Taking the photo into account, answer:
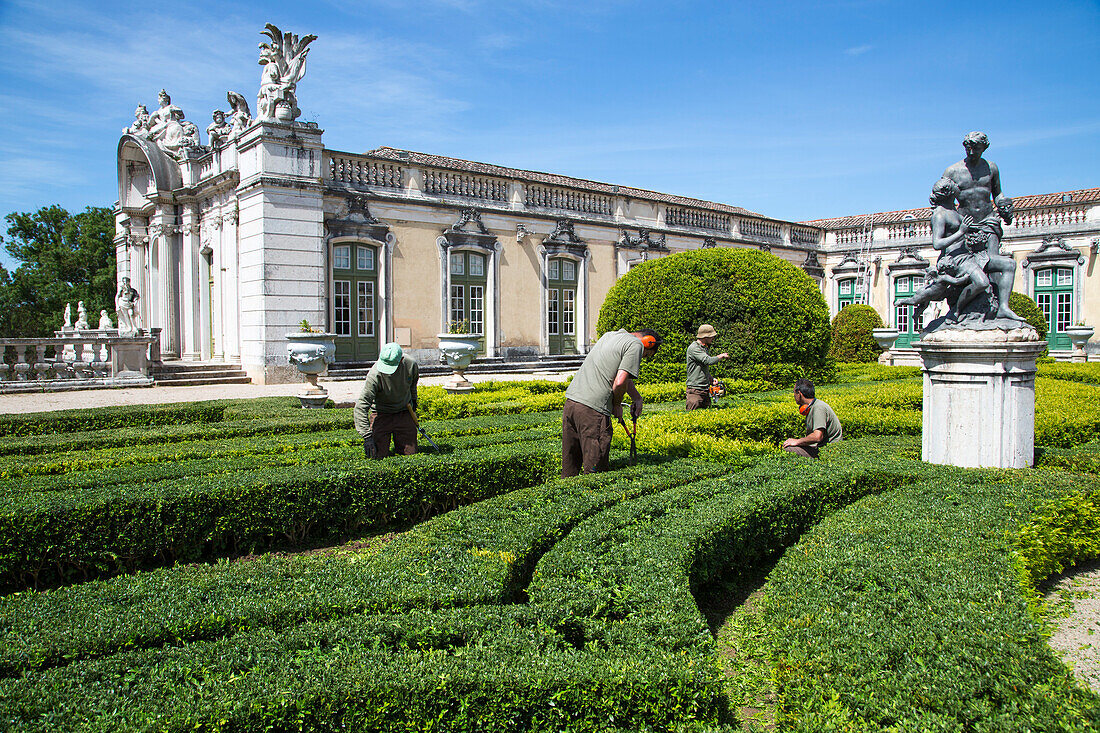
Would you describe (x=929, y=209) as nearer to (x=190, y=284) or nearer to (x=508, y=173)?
(x=508, y=173)

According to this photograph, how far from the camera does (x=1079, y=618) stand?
14.4ft

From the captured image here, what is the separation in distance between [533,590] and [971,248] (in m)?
6.04

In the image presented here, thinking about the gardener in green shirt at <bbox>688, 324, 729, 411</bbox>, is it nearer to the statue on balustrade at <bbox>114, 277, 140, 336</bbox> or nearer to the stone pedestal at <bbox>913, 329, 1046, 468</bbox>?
the stone pedestal at <bbox>913, 329, 1046, 468</bbox>

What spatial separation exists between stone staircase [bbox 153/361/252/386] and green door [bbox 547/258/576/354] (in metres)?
8.92

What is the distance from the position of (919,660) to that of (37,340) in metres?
16.8

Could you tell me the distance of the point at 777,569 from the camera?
4223 mm

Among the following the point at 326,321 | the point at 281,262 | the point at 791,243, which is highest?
the point at 791,243

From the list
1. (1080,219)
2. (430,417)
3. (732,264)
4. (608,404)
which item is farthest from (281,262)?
(1080,219)

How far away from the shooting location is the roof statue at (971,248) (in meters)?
7.10

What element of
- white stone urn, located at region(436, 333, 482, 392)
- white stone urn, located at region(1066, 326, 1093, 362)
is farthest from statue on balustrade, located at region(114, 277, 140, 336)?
white stone urn, located at region(1066, 326, 1093, 362)

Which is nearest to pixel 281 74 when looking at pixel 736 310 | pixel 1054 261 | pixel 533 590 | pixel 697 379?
pixel 736 310

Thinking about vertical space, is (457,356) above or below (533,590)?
above

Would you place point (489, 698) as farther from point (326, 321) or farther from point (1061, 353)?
point (1061, 353)

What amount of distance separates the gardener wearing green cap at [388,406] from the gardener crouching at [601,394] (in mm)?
1581
